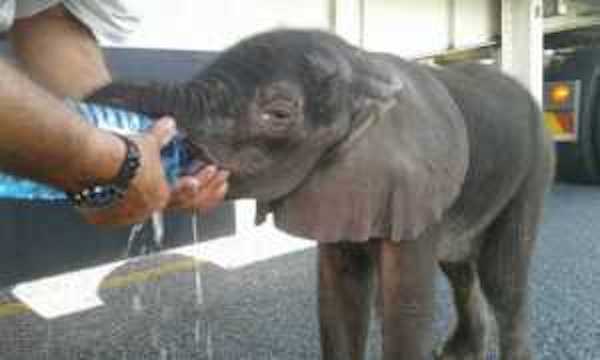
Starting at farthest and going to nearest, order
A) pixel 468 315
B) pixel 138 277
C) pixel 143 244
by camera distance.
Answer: pixel 143 244 → pixel 138 277 → pixel 468 315

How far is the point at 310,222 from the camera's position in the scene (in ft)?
4.49

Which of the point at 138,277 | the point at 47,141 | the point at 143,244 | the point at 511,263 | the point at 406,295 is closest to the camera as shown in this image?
the point at 47,141

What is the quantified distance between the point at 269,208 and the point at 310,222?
0.11 metres

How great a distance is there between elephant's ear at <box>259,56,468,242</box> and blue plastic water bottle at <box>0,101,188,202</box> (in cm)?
28

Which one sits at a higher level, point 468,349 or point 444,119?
point 444,119

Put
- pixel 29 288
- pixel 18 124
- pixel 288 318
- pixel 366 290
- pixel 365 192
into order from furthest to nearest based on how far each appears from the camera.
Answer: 1. pixel 29 288
2. pixel 288 318
3. pixel 366 290
4. pixel 365 192
5. pixel 18 124

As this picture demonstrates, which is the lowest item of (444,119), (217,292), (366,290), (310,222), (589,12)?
(217,292)

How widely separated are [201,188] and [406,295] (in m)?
0.55

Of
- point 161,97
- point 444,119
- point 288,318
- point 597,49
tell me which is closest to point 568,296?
point 288,318

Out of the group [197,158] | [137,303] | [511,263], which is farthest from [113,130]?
[137,303]

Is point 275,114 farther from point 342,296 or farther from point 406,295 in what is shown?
point 342,296

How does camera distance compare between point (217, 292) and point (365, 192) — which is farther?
point (217, 292)

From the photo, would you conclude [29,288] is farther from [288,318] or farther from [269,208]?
[269,208]

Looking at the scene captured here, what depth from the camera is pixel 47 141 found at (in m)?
1.00
